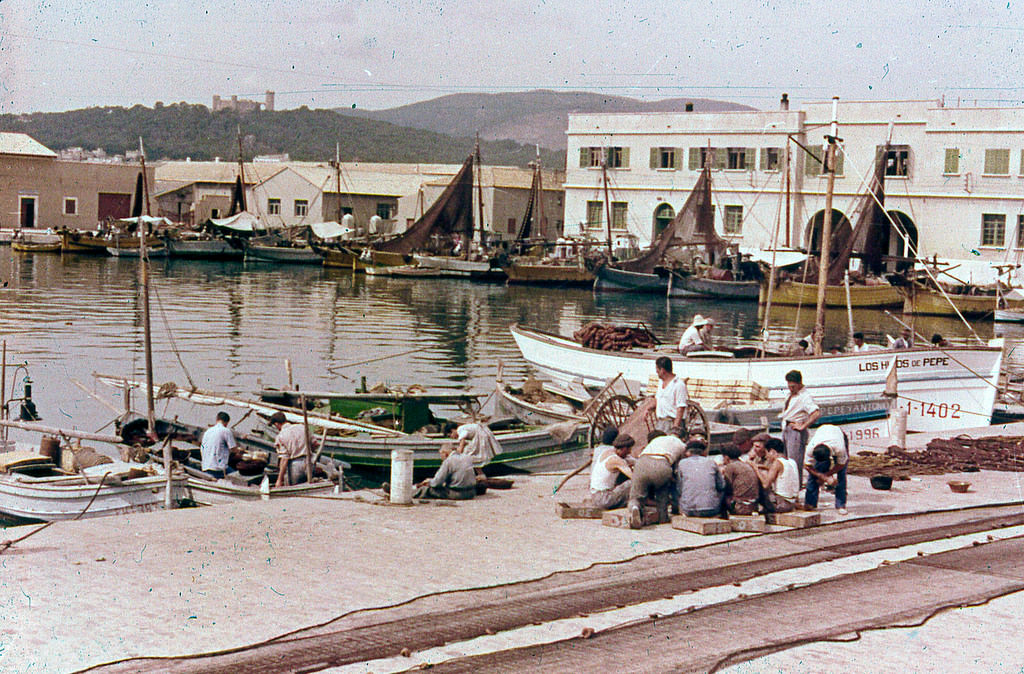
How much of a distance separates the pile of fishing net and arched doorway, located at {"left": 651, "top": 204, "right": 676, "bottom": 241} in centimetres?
4366

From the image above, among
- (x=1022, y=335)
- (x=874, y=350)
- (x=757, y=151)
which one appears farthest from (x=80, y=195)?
(x=874, y=350)

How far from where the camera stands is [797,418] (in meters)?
14.2

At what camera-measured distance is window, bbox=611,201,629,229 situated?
7312 centimetres

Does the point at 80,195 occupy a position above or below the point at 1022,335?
above

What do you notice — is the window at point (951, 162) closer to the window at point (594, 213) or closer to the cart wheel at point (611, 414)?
the window at point (594, 213)

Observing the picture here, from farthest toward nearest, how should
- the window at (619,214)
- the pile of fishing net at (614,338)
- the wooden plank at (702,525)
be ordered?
1. the window at (619,214)
2. the pile of fishing net at (614,338)
3. the wooden plank at (702,525)

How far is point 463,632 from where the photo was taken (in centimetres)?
895

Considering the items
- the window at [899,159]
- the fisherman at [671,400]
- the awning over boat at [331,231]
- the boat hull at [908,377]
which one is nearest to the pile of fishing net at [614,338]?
the boat hull at [908,377]

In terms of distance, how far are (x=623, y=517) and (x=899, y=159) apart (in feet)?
182

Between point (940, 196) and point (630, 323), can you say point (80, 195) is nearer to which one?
point (630, 323)

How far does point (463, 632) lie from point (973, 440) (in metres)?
13.5

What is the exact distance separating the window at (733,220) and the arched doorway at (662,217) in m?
3.51

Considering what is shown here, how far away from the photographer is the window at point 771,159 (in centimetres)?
6619

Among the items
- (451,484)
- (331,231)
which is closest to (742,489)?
(451,484)
